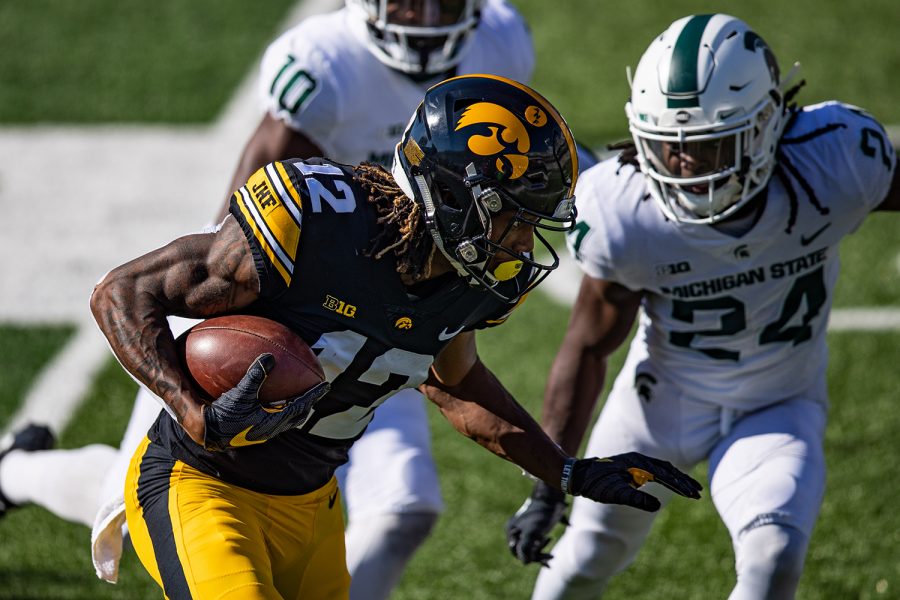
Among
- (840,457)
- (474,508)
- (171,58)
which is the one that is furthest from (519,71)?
(171,58)

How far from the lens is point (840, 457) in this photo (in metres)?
4.95

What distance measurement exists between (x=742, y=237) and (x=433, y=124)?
1084 millimetres

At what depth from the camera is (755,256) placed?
3521mm

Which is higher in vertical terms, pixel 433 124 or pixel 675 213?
pixel 433 124

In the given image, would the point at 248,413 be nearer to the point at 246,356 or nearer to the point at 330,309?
the point at 246,356

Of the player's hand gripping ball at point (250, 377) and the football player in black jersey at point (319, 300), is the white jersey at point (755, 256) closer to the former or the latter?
the football player in black jersey at point (319, 300)

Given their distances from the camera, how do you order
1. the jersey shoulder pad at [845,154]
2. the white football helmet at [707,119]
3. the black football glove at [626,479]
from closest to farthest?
the black football glove at [626,479], the white football helmet at [707,119], the jersey shoulder pad at [845,154]

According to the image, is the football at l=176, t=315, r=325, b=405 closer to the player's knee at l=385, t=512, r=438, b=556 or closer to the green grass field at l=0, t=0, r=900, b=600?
the player's knee at l=385, t=512, r=438, b=556

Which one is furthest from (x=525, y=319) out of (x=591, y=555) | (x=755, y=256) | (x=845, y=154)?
(x=845, y=154)

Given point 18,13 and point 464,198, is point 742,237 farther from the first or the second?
point 18,13

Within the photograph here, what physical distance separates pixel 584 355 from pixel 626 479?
2.16ft

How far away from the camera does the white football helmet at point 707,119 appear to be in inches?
132

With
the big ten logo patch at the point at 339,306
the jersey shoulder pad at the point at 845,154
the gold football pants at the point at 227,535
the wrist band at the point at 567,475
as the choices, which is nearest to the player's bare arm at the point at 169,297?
the big ten logo patch at the point at 339,306

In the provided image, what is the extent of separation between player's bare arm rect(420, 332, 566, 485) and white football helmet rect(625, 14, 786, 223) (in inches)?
27.5
